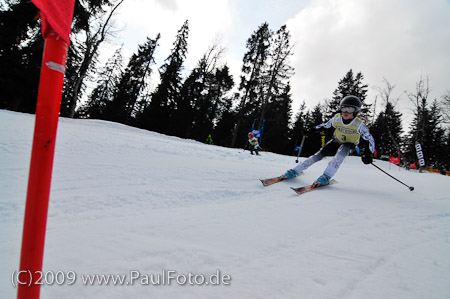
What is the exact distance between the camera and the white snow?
4.88ft

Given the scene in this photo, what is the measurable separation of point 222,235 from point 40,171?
1.73 metres

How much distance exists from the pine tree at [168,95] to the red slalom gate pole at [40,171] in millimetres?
27779

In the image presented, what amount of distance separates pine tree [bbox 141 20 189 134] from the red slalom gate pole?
27.8 meters

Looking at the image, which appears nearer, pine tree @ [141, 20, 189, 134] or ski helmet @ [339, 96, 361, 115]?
ski helmet @ [339, 96, 361, 115]

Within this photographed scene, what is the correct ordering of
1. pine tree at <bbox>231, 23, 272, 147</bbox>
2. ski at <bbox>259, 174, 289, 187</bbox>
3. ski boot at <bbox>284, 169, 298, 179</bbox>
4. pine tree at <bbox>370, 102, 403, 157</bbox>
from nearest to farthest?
ski at <bbox>259, 174, 289, 187</bbox>
ski boot at <bbox>284, 169, 298, 179</bbox>
pine tree at <bbox>231, 23, 272, 147</bbox>
pine tree at <bbox>370, 102, 403, 157</bbox>

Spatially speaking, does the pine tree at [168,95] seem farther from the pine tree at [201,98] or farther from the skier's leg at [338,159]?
the skier's leg at [338,159]

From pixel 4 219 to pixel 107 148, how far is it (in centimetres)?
326

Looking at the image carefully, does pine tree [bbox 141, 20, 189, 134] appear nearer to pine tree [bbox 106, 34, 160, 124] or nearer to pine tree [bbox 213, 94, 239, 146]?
pine tree [bbox 106, 34, 160, 124]

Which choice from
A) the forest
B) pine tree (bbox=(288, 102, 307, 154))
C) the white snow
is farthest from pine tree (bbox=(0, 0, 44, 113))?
pine tree (bbox=(288, 102, 307, 154))

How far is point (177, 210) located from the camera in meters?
2.76

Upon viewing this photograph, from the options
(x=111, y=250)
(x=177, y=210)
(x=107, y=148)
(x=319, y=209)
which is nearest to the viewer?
(x=111, y=250)

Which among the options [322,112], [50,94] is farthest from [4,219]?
[322,112]

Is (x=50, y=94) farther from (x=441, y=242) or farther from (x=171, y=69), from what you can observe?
(x=171, y=69)

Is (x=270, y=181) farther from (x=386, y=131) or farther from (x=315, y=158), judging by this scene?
(x=386, y=131)
